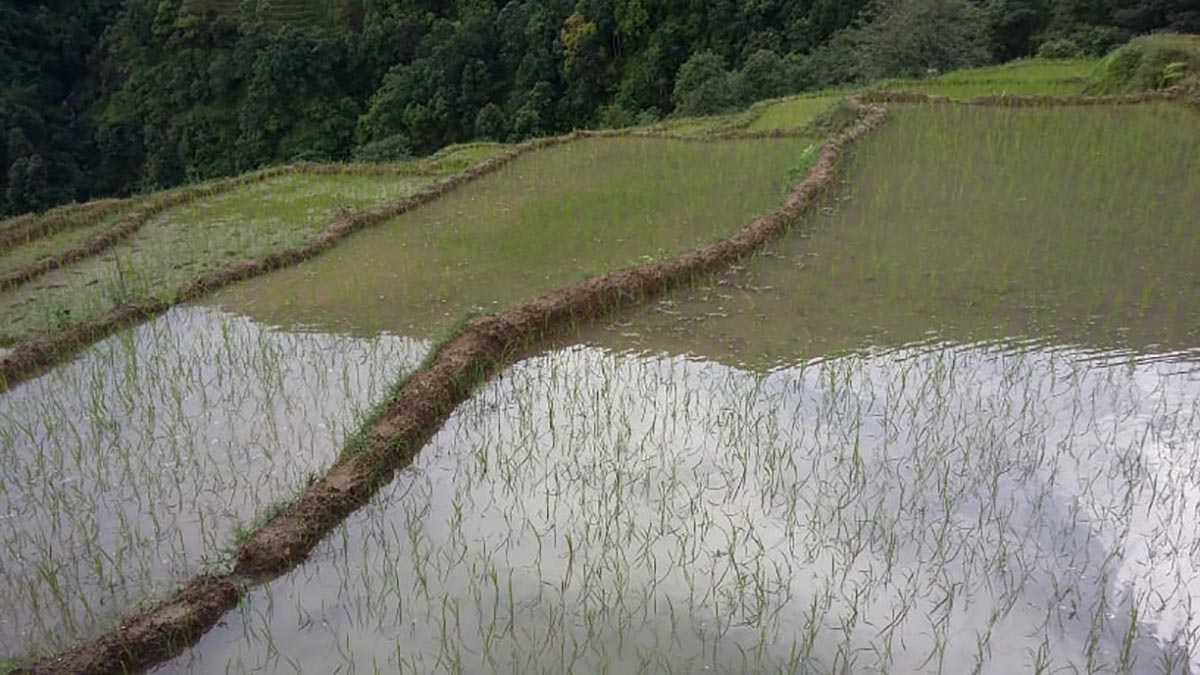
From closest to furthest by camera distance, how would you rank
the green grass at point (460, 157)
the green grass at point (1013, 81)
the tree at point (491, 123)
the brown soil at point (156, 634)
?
the brown soil at point (156, 634) → the green grass at point (460, 157) → the green grass at point (1013, 81) → the tree at point (491, 123)

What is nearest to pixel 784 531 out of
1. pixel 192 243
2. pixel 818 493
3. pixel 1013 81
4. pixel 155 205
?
pixel 818 493

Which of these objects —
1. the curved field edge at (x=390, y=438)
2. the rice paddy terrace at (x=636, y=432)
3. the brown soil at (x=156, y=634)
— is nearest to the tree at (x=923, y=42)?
the rice paddy terrace at (x=636, y=432)

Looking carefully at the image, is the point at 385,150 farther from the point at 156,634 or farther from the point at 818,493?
the point at 156,634

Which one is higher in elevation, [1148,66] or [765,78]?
[1148,66]

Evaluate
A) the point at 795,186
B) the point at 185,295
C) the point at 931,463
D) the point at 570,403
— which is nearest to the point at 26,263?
the point at 185,295

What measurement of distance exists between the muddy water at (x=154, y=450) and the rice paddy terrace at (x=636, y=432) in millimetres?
21

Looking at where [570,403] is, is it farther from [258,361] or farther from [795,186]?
[795,186]

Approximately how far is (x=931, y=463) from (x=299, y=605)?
2635 millimetres

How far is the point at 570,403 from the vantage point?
4715 mm

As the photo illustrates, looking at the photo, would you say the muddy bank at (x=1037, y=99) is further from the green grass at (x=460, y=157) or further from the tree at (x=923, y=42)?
the tree at (x=923, y=42)

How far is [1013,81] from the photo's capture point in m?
12.3

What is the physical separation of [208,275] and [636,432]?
3.88m

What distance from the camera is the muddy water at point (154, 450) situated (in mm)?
3420

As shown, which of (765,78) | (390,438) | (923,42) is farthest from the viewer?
(765,78)
